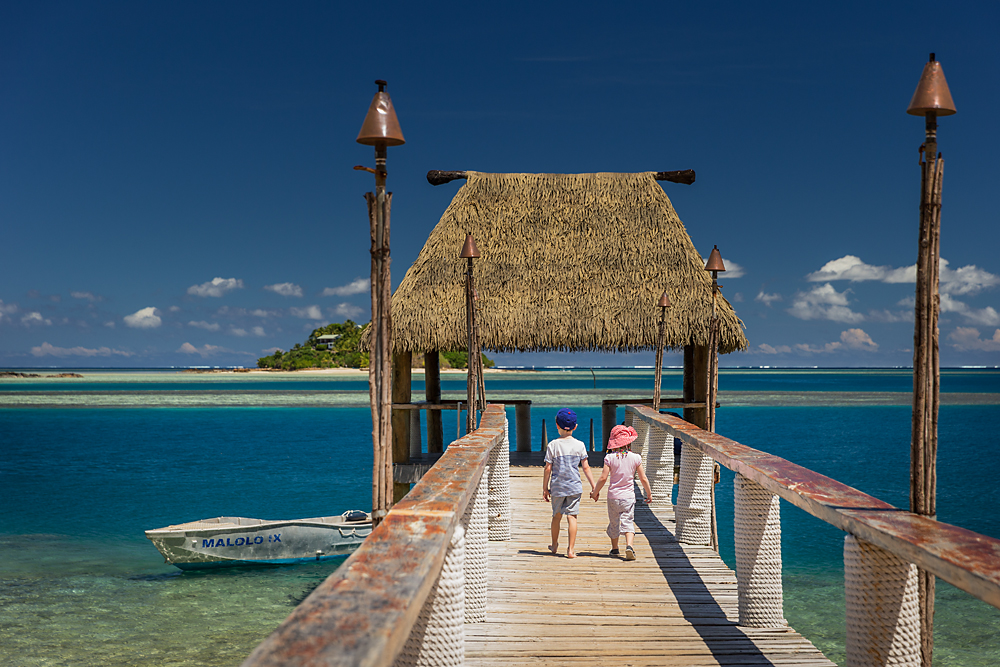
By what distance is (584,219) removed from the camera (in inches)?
532

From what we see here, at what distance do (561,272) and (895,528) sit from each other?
33.2 feet

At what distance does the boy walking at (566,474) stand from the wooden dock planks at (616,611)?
38 cm

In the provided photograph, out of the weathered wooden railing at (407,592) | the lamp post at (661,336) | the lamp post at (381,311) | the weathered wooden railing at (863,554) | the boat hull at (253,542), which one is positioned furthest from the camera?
the boat hull at (253,542)

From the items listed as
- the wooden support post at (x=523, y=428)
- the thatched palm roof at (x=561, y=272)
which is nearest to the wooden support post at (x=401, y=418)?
the thatched palm roof at (x=561, y=272)

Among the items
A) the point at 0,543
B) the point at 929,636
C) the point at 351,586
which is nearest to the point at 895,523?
the point at 929,636

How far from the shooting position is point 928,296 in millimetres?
3371

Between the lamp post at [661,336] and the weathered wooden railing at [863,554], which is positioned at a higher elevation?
the lamp post at [661,336]

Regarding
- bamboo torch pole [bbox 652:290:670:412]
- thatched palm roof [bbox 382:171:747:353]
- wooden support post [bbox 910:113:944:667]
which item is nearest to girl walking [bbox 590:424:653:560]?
wooden support post [bbox 910:113:944:667]

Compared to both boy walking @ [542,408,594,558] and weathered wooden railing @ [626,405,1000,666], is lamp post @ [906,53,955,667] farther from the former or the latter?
boy walking @ [542,408,594,558]

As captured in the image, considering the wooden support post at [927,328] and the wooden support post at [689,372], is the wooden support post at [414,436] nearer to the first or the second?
the wooden support post at [689,372]

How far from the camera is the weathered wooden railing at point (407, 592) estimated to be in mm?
1677

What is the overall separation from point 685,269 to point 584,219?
2112 millimetres

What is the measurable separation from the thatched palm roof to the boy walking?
17.9ft

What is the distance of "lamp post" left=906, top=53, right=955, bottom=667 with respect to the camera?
329 centimetres
